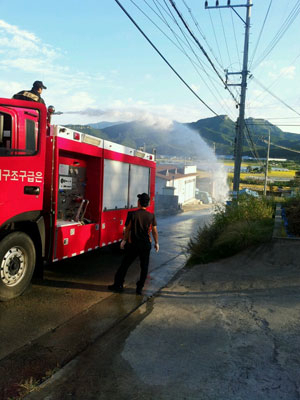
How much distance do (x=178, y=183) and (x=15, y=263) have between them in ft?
188

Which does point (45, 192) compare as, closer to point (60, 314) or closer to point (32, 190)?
point (32, 190)

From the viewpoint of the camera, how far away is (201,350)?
3953 millimetres

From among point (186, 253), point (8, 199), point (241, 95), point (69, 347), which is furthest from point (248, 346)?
point (241, 95)

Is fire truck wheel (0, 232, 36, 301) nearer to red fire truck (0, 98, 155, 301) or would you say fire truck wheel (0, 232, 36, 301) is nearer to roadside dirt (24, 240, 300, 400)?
red fire truck (0, 98, 155, 301)

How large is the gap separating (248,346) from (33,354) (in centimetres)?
230

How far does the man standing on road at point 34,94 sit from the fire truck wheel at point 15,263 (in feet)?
7.42

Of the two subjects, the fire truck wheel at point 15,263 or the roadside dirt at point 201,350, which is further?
the fire truck wheel at point 15,263

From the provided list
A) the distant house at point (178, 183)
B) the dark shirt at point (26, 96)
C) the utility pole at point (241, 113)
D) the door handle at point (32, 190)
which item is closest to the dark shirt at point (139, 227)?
the door handle at point (32, 190)

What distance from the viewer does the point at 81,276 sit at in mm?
7438

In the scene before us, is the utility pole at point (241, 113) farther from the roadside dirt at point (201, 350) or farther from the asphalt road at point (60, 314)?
the roadside dirt at point (201, 350)

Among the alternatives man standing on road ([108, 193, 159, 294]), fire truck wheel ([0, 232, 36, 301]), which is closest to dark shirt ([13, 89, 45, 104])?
fire truck wheel ([0, 232, 36, 301])

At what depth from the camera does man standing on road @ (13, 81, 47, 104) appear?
6148 mm

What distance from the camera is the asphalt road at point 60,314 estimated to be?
3799 millimetres

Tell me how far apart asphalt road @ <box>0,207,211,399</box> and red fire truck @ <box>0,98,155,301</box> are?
55cm
